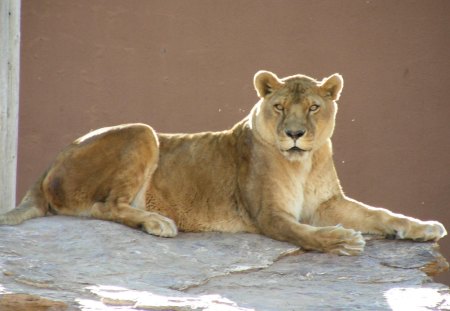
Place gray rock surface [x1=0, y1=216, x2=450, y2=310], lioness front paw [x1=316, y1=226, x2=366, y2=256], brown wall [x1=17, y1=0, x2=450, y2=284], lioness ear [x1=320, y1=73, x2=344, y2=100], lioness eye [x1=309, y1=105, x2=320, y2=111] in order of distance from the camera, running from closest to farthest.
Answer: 1. gray rock surface [x1=0, y1=216, x2=450, y2=310]
2. lioness front paw [x1=316, y1=226, x2=366, y2=256]
3. lioness eye [x1=309, y1=105, x2=320, y2=111]
4. lioness ear [x1=320, y1=73, x2=344, y2=100]
5. brown wall [x1=17, y1=0, x2=450, y2=284]

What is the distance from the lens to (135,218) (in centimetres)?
717

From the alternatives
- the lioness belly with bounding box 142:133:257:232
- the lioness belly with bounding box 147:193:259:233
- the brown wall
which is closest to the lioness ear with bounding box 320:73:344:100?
the lioness belly with bounding box 142:133:257:232

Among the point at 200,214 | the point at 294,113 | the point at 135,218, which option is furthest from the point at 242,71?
the point at 135,218

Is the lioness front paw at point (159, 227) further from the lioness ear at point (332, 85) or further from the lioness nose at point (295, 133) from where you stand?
the lioness ear at point (332, 85)

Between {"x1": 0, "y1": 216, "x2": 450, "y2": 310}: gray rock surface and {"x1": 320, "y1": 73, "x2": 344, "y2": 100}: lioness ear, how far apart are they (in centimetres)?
99

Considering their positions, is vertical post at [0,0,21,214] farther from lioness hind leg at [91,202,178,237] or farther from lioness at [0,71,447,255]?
lioness hind leg at [91,202,178,237]

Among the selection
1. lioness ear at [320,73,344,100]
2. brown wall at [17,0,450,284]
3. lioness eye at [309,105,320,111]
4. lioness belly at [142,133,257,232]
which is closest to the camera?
lioness eye at [309,105,320,111]

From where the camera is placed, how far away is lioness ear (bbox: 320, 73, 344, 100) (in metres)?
7.38

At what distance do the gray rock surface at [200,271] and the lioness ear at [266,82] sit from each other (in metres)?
0.94

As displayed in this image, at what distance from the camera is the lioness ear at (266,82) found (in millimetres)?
7402

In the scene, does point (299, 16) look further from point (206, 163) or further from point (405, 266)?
point (405, 266)

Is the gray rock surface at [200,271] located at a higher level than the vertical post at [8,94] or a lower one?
lower

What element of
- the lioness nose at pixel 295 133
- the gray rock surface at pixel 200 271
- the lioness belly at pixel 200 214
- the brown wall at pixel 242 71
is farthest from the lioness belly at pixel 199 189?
the brown wall at pixel 242 71

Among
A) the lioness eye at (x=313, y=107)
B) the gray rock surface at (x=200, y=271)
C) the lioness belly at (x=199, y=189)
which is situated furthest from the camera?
the lioness belly at (x=199, y=189)
